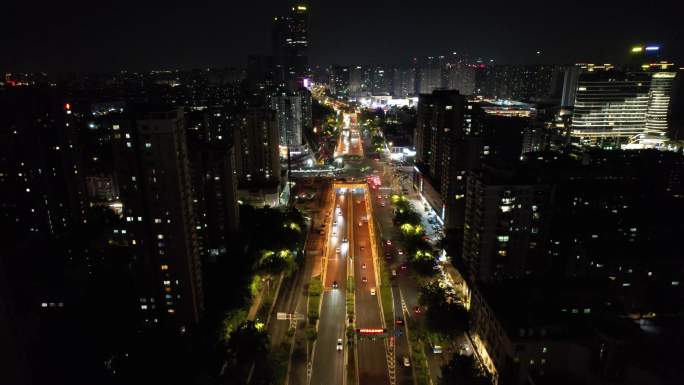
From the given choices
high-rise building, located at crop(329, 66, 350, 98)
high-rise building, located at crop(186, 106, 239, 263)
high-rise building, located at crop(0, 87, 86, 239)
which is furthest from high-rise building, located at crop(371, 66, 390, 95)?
high-rise building, located at crop(0, 87, 86, 239)

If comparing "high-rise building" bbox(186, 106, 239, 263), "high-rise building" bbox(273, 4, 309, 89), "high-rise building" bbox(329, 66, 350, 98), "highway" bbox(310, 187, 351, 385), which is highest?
"high-rise building" bbox(273, 4, 309, 89)

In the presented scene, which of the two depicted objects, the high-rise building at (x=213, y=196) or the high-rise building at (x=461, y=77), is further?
the high-rise building at (x=461, y=77)

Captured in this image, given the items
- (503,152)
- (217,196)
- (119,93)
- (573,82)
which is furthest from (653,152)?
(119,93)

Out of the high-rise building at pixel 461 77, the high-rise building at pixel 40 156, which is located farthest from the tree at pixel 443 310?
the high-rise building at pixel 461 77

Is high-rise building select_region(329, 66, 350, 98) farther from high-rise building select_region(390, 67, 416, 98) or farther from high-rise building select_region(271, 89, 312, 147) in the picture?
high-rise building select_region(271, 89, 312, 147)

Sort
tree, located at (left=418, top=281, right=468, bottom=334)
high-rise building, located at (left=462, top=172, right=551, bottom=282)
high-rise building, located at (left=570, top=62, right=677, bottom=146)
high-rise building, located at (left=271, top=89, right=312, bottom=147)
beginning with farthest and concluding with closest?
high-rise building, located at (left=271, top=89, right=312, bottom=147) < high-rise building, located at (left=570, top=62, right=677, bottom=146) < high-rise building, located at (left=462, top=172, right=551, bottom=282) < tree, located at (left=418, top=281, right=468, bottom=334)

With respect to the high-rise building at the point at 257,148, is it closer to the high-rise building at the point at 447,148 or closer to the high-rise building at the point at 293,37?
the high-rise building at the point at 447,148

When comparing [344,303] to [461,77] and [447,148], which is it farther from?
[461,77]

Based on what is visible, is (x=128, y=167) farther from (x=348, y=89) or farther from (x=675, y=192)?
(x=348, y=89)
